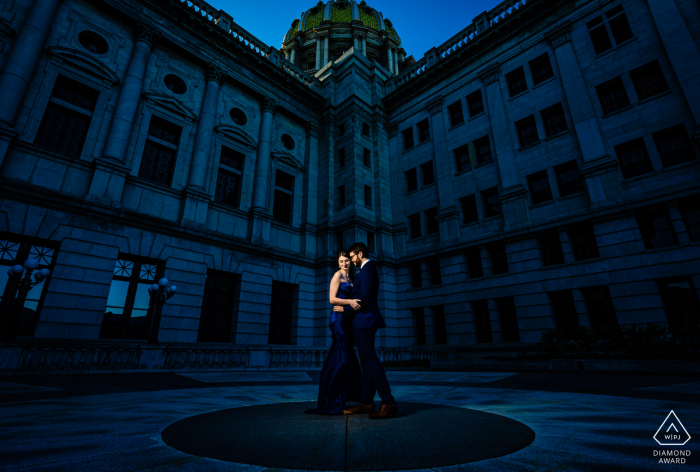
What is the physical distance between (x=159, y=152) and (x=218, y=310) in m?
9.02

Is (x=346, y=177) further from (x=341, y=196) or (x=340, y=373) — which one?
(x=340, y=373)

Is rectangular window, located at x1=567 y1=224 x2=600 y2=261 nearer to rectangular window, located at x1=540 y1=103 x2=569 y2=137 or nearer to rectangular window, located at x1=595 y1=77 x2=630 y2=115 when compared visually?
rectangular window, located at x1=540 y1=103 x2=569 y2=137

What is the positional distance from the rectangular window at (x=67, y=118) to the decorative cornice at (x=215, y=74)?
20.4ft

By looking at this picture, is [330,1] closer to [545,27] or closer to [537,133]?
[545,27]

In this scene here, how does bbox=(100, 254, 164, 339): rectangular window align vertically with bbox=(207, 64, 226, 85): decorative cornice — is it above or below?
below

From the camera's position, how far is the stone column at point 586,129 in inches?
591

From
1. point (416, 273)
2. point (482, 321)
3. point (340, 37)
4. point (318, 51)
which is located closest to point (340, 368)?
point (482, 321)

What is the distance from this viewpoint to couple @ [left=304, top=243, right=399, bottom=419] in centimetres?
385

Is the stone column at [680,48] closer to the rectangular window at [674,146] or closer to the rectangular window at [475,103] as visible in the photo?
the rectangular window at [674,146]

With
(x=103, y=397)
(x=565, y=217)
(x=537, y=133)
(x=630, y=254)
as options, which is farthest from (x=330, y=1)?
(x=103, y=397)

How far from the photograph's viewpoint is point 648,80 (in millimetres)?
15570

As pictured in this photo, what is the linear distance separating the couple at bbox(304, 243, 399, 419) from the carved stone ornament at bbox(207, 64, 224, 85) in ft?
66.7

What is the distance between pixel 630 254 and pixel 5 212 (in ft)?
81.3

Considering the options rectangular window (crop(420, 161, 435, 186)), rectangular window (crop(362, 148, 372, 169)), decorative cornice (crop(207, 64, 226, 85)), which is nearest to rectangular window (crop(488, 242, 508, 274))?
rectangular window (crop(420, 161, 435, 186))
